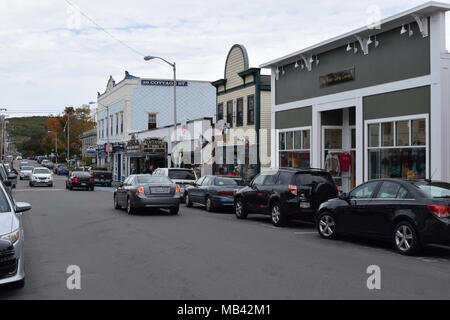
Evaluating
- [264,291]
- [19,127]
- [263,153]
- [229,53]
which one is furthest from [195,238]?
[19,127]

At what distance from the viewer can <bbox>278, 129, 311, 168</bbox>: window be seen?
23.7 m

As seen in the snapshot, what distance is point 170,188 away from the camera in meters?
18.5

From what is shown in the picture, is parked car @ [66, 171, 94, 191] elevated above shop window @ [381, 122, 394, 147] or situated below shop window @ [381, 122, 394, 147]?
below

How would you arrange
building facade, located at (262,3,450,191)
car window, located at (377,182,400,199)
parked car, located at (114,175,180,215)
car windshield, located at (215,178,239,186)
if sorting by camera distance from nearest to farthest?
car window, located at (377,182,400,199) < building facade, located at (262,3,450,191) < parked car, located at (114,175,180,215) < car windshield, located at (215,178,239,186)

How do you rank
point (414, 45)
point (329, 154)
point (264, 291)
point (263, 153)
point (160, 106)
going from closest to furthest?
1. point (264, 291)
2. point (414, 45)
3. point (329, 154)
4. point (263, 153)
5. point (160, 106)

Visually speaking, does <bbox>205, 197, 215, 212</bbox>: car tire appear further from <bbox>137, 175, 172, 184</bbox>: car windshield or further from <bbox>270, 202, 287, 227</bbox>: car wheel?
<bbox>270, 202, 287, 227</bbox>: car wheel

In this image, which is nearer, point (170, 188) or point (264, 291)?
point (264, 291)

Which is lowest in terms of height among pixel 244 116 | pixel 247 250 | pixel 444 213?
pixel 247 250

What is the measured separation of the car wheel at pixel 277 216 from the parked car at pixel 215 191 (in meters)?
4.83

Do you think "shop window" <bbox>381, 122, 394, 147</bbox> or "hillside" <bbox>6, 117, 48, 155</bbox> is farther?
"hillside" <bbox>6, 117, 48, 155</bbox>

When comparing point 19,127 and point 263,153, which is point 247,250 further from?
point 19,127

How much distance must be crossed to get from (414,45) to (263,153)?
1358cm

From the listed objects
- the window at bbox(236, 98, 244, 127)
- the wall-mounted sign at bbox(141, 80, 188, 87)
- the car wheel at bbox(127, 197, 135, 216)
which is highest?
the wall-mounted sign at bbox(141, 80, 188, 87)

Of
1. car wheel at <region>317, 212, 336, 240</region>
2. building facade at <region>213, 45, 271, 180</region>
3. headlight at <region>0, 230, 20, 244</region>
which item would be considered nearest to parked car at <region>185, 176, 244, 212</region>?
car wheel at <region>317, 212, 336, 240</region>
